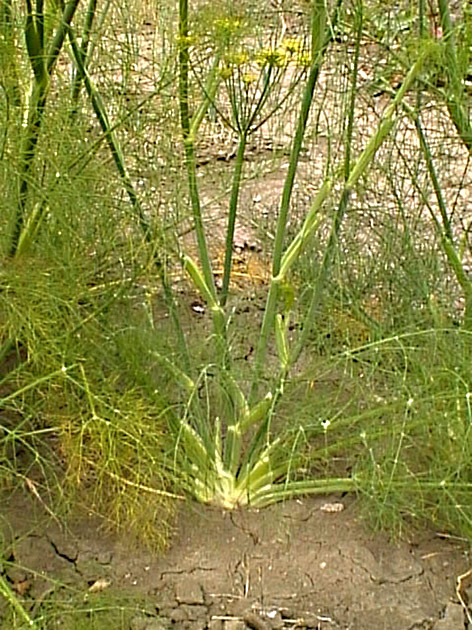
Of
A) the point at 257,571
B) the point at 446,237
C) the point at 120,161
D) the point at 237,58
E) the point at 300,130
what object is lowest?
the point at 257,571

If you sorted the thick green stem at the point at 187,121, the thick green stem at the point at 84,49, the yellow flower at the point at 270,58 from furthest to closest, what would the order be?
the thick green stem at the point at 84,49, the thick green stem at the point at 187,121, the yellow flower at the point at 270,58

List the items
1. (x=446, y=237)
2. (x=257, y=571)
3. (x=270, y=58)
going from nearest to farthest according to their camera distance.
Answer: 1. (x=270, y=58)
2. (x=257, y=571)
3. (x=446, y=237)

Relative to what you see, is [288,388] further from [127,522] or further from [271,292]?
[127,522]

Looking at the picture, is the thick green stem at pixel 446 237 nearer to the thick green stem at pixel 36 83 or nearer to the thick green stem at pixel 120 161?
the thick green stem at pixel 120 161

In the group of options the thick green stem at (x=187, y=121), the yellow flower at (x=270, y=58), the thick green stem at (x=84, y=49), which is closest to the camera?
the yellow flower at (x=270, y=58)

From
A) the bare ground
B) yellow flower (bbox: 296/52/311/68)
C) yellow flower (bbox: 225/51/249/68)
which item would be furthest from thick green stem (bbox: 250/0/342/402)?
the bare ground

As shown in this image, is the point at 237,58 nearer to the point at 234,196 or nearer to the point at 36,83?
the point at 234,196

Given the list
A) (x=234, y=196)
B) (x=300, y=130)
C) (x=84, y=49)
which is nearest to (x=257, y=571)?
(x=234, y=196)

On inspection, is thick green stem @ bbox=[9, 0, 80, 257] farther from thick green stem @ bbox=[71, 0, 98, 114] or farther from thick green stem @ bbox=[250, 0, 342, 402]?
thick green stem @ bbox=[250, 0, 342, 402]

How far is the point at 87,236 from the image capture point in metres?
1.96

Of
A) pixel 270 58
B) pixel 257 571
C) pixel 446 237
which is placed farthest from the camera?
pixel 446 237

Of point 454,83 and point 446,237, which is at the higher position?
point 454,83

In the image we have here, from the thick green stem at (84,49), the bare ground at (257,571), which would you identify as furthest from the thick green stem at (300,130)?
the thick green stem at (84,49)

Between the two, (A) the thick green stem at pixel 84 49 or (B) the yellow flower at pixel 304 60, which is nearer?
(B) the yellow flower at pixel 304 60
